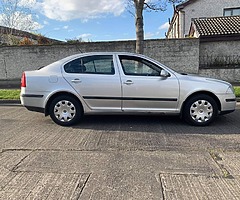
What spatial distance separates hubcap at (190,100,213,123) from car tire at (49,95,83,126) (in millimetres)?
2542

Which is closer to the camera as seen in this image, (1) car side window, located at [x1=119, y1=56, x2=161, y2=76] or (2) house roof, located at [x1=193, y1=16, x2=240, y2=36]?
(1) car side window, located at [x1=119, y1=56, x2=161, y2=76]

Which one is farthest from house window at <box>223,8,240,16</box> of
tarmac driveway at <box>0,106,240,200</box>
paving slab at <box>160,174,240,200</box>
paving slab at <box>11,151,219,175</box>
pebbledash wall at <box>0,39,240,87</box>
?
paving slab at <box>160,174,240,200</box>

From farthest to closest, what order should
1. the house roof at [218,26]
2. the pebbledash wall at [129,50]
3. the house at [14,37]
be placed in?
the house at [14,37] → the house roof at [218,26] → the pebbledash wall at [129,50]

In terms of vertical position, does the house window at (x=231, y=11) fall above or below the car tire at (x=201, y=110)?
above

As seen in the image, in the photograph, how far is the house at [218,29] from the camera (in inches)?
480

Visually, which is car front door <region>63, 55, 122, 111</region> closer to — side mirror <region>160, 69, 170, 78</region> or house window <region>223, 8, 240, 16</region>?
side mirror <region>160, 69, 170, 78</region>

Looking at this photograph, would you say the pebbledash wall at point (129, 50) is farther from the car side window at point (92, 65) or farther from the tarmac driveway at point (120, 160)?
the car side window at point (92, 65)

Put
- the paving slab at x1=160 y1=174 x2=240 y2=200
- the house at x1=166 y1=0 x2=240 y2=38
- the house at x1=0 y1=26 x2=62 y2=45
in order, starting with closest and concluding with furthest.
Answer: the paving slab at x1=160 y1=174 x2=240 y2=200 → the house at x1=0 y1=26 x2=62 y2=45 → the house at x1=166 y1=0 x2=240 y2=38

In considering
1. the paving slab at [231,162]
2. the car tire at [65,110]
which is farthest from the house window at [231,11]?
the paving slab at [231,162]

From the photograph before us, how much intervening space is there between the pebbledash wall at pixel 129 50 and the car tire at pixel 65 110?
790 cm

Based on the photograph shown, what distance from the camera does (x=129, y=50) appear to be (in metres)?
12.5

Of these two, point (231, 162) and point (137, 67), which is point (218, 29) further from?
point (231, 162)

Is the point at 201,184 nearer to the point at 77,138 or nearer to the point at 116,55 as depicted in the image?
the point at 77,138

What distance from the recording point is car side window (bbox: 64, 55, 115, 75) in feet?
16.8
